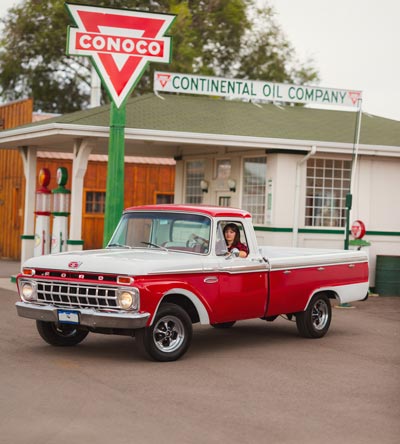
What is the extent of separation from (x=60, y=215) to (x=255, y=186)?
13.9ft

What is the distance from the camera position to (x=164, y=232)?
1158 centimetres

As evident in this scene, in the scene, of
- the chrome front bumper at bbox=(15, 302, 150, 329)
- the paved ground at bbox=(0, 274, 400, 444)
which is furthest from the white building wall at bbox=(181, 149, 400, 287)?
the chrome front bumper at bbox=(15, 302, 150, 329)

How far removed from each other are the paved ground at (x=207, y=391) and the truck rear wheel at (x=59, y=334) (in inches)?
5.3

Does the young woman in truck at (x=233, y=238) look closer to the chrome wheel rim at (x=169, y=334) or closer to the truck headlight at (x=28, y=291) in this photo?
the chrome wheel rim at (x=169, y=334)

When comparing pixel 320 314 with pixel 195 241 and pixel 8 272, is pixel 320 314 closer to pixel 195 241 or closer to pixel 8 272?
pixel 195 241

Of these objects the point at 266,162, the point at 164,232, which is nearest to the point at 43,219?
the point at 266,162

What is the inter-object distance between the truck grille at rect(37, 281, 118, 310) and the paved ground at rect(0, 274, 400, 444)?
0.62 metres

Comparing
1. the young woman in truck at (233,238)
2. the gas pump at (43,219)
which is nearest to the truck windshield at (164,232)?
the young woman in truck at (233,238)

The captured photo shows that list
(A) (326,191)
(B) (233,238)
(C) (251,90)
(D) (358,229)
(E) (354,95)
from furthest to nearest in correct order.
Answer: (E) (354,95)
(C) (251,90)
(A) (326,191)
(D) (358,229)
(B) (233,238)

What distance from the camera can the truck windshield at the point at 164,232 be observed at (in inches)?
445

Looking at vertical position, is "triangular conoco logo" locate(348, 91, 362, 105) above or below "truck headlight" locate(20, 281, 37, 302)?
above

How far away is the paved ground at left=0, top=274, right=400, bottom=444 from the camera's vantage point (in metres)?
7.15

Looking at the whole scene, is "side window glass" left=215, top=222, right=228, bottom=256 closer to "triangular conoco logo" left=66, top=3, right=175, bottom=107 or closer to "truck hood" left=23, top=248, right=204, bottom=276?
"truck hood" left=23, top=248, right=204, bottom=276

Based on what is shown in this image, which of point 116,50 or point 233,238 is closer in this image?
point 233,238
